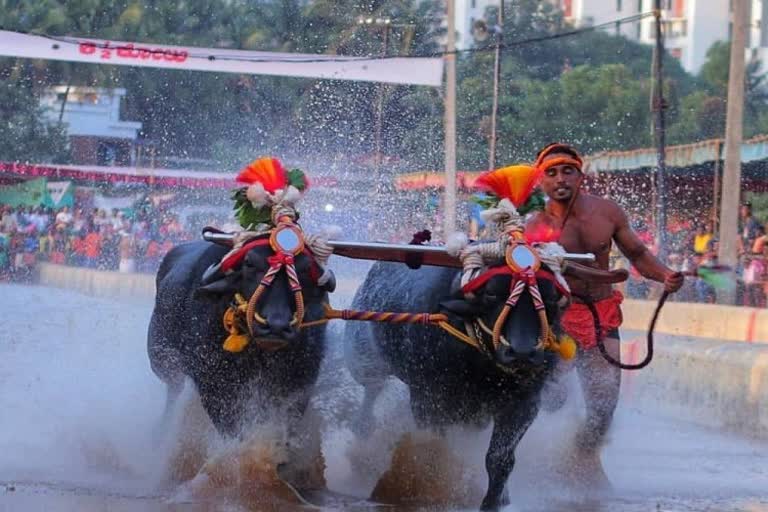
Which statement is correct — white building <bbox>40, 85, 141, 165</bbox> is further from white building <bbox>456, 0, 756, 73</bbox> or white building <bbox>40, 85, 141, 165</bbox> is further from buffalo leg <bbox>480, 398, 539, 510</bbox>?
buffalo leg <bbox>480, 398, 539, 510</bbox>

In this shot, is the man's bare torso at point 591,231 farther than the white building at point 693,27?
No

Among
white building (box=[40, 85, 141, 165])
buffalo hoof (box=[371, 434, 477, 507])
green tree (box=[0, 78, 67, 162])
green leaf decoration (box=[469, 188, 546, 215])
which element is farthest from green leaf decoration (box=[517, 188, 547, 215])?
white building (box=[40, 85, 141, 165])

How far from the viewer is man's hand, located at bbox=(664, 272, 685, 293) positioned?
8.16 metres

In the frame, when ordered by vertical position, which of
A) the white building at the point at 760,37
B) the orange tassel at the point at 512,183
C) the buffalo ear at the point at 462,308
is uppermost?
the white building at the point at 760,37

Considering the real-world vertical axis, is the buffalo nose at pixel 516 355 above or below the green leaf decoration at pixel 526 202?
below

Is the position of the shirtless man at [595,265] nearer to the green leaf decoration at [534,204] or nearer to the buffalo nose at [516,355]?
the green leaf decoration at [534,204]

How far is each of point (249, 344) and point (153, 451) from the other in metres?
1.41

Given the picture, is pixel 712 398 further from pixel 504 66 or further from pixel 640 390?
pixel 504 66

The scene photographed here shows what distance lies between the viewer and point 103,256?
3503 centimetres

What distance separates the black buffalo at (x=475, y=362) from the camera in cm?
738

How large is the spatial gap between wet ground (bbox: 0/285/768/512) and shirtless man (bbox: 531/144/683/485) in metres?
0.29

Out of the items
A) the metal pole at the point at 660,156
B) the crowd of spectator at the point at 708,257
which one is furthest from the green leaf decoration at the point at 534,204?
the metal pole at the point at 660,156

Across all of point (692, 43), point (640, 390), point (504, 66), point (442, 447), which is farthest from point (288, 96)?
point (692, 43)

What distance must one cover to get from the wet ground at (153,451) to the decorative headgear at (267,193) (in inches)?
49.9
